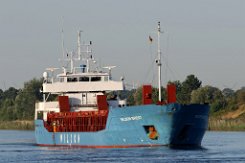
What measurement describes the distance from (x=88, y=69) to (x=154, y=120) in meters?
19.4

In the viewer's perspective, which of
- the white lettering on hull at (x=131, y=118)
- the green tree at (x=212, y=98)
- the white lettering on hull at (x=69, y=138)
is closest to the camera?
the white lettering on hull at (x=131, y=118)

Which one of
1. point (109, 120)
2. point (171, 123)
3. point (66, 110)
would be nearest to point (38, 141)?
point (66, 110)

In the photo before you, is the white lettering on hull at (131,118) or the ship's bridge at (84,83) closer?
the white lettering on hull at (131,118)

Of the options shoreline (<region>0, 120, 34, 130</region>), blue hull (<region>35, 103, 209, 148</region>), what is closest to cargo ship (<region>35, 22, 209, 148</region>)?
blue hull (<region>35, 103, 209, 148</region>)

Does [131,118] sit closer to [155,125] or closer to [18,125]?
[155,125]

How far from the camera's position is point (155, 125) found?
89.2 meters

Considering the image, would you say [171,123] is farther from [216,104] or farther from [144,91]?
[216,104]

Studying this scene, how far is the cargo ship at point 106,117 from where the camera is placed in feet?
293

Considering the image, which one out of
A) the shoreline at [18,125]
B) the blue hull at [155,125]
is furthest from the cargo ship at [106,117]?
the shoreline at [18,125]

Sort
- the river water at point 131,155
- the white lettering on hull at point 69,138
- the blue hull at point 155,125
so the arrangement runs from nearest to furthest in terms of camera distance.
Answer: the river water at point 131,155 → the blue hull at point 155,125 → the white lettering on hull at point 69,138

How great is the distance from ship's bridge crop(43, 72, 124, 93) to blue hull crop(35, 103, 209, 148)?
360 inches

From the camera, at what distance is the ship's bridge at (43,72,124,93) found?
104000 mm

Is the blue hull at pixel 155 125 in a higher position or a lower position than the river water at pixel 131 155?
higher

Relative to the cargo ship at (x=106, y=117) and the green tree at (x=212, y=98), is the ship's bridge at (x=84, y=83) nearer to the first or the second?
the cargo ship at (x=106, y=117)
